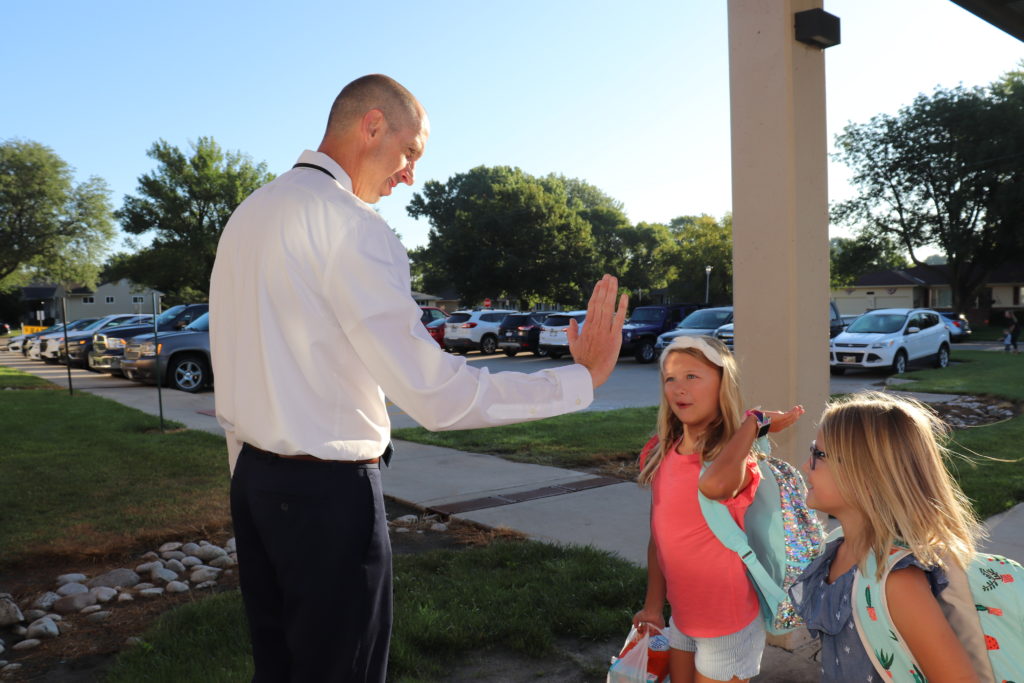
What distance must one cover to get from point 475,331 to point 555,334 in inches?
189

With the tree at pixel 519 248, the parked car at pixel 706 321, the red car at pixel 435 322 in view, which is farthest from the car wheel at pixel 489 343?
the tree at pixel 519 248

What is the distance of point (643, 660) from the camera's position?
244 centimetres

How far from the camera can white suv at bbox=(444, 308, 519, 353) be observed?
1139 inches

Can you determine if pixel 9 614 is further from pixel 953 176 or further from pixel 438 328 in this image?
pixel 953 176

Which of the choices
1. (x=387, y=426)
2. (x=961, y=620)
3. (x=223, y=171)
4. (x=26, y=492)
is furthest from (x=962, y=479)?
(x=223, y=171)

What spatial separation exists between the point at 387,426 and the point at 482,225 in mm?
48002

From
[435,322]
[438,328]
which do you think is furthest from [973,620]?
[435,322]

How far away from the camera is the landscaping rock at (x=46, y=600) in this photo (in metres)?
4.24

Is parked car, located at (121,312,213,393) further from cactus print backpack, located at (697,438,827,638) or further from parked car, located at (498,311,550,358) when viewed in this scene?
cactus print backpack, located at (697,438,827,638)

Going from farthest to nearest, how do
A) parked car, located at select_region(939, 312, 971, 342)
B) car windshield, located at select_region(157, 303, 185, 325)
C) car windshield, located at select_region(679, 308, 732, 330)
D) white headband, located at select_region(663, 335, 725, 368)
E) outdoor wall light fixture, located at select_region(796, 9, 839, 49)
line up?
parked car, located at select_region(939, 312, 971, 342)
car windshield, located at select_region(679, 308, 732, 330)
car windshield, located at select_region(157, 303, 185, 325)
outdoor wall light fixture, located at select_region(796, 9, 839, 49)
white headband, located at select_region(663, 335, 725, 368)

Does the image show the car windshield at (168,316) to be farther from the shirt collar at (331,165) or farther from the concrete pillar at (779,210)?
the shirt collar at (331,165)

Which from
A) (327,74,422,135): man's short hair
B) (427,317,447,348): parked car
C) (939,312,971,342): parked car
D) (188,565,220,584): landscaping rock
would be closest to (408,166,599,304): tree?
(427,317,447,348): parked car

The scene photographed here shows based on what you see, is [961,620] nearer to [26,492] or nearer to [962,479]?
[962,479]

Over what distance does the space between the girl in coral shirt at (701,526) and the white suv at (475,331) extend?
85.4ft
